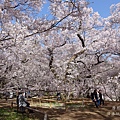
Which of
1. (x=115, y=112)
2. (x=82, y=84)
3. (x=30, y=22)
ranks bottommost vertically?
(x=115, y=112)

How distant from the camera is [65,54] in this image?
25.2 m

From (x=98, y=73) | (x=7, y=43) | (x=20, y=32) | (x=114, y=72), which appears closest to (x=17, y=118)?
(x=7, y=43)

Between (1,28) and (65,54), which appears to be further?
(65,54)

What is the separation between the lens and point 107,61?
2570 centimetres

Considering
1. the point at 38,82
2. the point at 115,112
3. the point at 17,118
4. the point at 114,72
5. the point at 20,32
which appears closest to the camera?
the point at 20,32

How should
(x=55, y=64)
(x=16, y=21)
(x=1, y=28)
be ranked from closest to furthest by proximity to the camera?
(x=1, y=28), (x=16, y=21), (x=55, y=64)

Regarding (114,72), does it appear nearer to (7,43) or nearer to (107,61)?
(107,61)

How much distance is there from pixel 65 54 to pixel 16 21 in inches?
642

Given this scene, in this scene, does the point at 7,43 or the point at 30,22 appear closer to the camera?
the point at 7,43

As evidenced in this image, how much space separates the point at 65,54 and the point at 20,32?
1784 cm

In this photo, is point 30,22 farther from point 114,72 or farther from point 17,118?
point 114,72

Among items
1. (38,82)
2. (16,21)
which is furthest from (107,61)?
(16,21)

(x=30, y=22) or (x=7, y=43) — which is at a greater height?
(x=30, y=22)

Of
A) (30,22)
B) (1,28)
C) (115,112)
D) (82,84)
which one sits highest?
(30,22)
